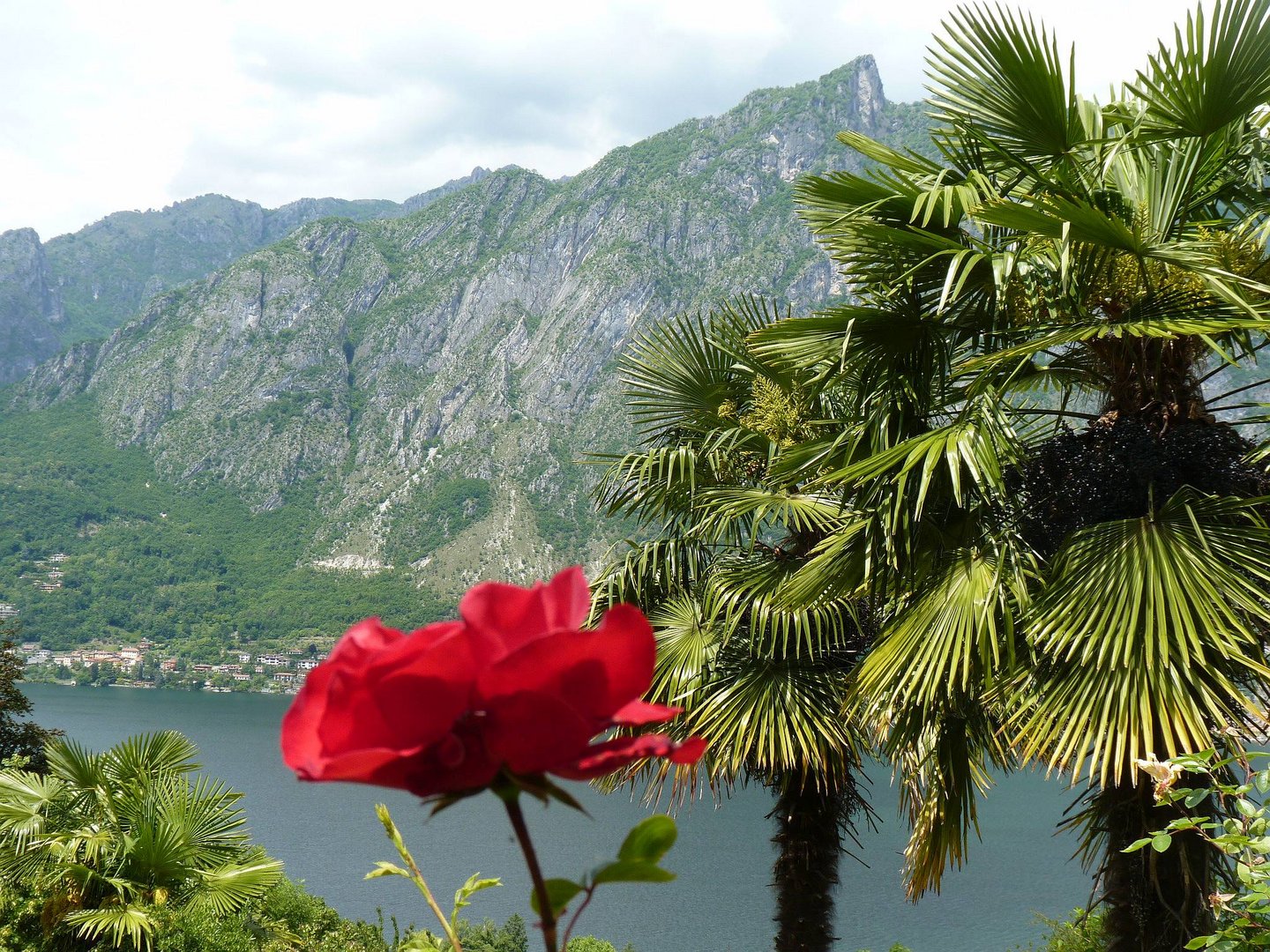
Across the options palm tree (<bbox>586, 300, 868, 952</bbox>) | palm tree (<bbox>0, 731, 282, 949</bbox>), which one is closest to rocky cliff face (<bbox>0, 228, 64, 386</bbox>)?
palm tree (<bbox>0, 731, 282, 949</bbox>)

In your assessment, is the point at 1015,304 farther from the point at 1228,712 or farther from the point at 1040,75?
the point at 1228,712

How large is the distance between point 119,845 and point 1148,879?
5.15 m

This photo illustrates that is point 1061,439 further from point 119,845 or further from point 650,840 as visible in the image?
point 119,845

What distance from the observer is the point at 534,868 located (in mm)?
487

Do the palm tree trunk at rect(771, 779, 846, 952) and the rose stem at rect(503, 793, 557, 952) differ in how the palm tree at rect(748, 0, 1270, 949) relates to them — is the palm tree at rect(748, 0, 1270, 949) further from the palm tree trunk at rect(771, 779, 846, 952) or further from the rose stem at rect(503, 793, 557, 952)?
the rose stem at rect(503, 793, 557, 952)

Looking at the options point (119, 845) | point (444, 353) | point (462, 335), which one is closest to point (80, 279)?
point (444, 353)

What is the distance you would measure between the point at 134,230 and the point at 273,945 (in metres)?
221

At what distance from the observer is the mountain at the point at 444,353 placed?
3787 inches

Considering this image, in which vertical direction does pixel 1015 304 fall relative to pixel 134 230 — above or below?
below

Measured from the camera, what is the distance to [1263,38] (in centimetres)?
234

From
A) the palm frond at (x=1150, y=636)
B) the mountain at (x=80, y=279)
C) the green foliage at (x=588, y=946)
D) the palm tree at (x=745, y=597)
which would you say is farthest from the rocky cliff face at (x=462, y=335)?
the palm frond at (x=1150, y=636)

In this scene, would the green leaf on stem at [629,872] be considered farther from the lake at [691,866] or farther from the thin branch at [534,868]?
the lake at [691,866]

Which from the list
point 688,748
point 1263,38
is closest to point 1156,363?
point 1263,38

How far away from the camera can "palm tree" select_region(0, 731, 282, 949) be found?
5.21m
